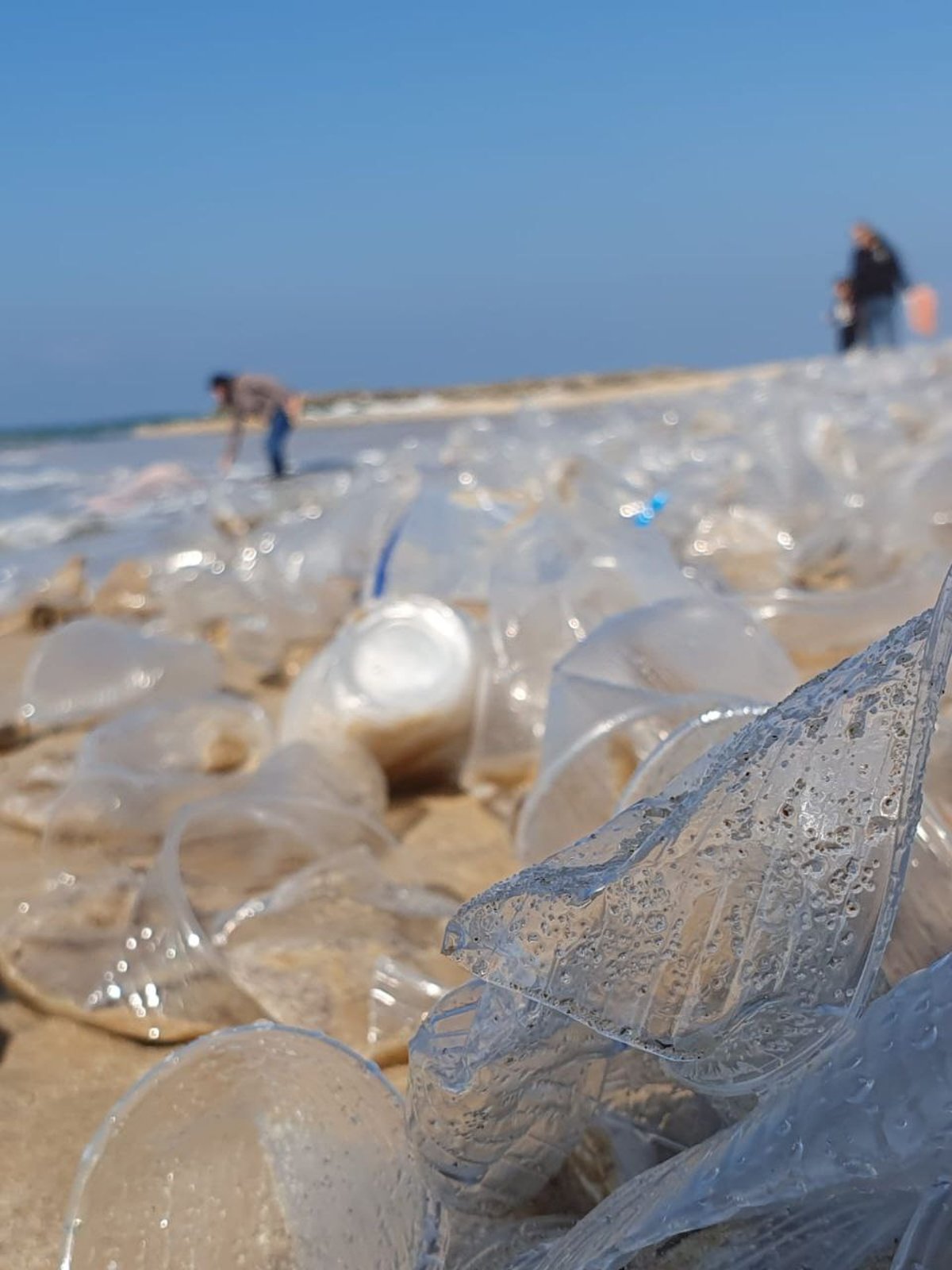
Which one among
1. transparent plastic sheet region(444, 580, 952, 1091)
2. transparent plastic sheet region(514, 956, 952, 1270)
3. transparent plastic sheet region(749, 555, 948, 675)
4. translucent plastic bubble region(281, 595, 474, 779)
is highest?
transparent plastic sheet region(444, 580, 952, 1091)

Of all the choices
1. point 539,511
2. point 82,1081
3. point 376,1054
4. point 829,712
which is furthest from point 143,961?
point 539,511

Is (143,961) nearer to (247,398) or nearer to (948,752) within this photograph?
(948,752)

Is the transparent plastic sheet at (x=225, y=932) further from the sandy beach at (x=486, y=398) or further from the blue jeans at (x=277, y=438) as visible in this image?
the sandy beach at (x=486, y=398)

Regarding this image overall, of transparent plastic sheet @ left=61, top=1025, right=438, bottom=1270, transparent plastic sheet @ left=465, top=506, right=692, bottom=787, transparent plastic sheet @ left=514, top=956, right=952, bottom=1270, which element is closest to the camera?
transparent plastic sheet @ left=514, top=956, right=952, bottom=1270

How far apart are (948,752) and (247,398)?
9142mm

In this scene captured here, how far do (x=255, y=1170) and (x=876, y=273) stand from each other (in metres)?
11.7

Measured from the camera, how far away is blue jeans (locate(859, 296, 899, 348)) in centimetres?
1166

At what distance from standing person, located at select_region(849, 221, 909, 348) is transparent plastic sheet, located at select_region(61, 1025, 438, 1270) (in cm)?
1140

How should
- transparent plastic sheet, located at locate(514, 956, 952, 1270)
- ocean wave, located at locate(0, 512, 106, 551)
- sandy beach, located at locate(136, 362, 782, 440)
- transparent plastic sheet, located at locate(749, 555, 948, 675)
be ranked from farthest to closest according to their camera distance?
sandy beach, located at locate(136, 362, 782, 440) < ocean wave, located at locate(0, 512, 106, 551) < transparent plastic sheet, located at locate(749, 555, 948, 675) < transparent plastic sheet, located at locate(514, 956, 952, 1270)

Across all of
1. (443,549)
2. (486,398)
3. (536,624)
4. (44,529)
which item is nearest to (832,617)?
(536,624)

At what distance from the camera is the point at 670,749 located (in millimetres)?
1075

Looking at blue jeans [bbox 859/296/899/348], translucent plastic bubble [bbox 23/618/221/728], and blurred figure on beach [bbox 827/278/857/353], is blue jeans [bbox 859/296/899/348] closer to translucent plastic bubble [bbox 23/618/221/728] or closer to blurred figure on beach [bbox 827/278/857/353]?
blurred figure on beach [bbox 827/278/857/353]

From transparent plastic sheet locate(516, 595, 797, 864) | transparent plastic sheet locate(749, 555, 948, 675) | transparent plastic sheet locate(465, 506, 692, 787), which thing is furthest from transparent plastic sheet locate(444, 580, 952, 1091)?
transparent plastic sheet locate(749, 555, 948, 675)

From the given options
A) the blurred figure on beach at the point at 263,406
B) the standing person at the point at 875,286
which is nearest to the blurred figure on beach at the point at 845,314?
the standing person at the point at 875,286
